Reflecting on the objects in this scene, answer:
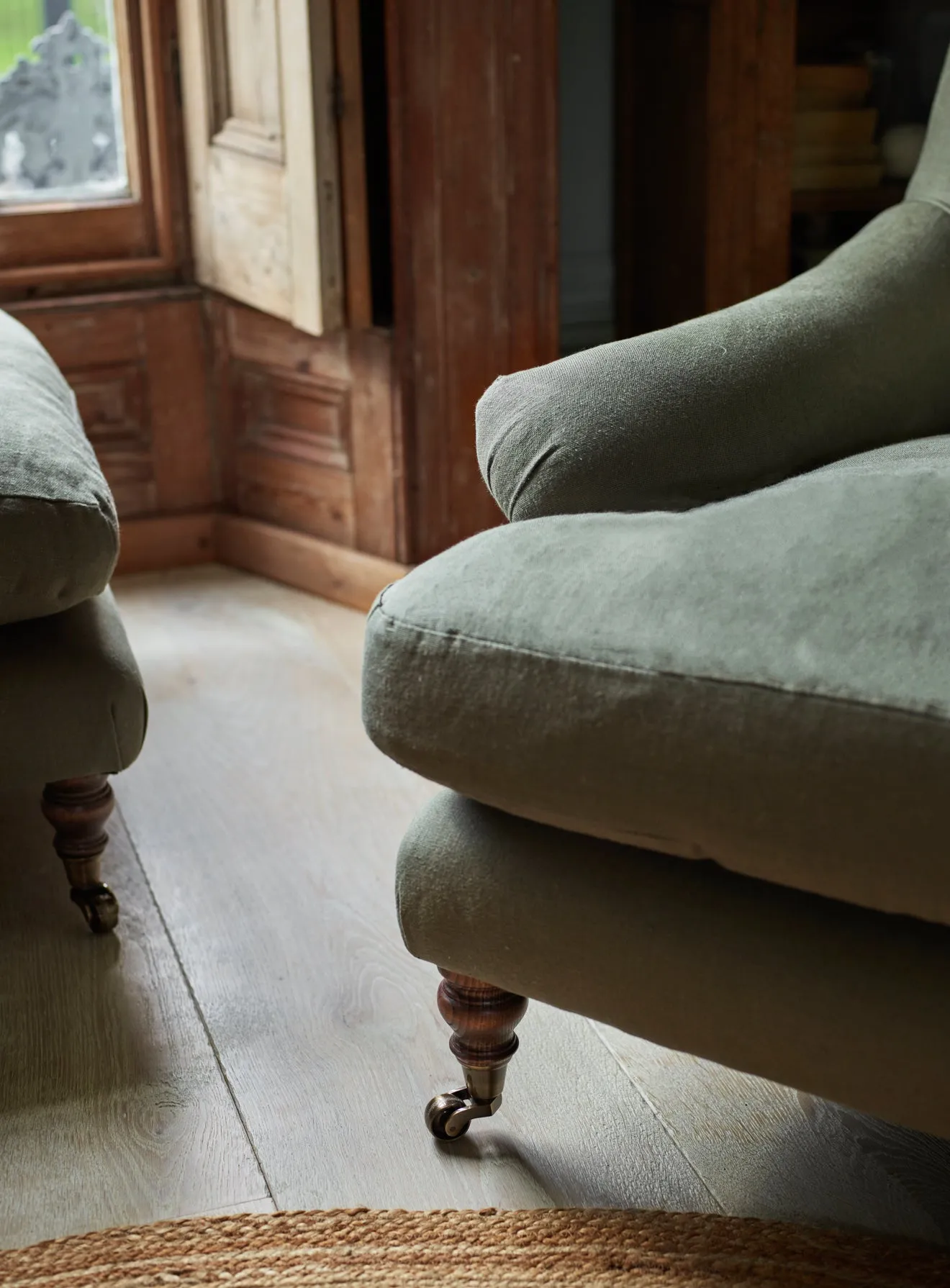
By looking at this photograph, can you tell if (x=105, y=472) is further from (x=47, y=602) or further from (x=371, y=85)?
(x=47, y=602)

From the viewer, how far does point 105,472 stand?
2.52 meters

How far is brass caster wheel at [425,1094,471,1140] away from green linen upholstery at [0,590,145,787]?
0.43 m

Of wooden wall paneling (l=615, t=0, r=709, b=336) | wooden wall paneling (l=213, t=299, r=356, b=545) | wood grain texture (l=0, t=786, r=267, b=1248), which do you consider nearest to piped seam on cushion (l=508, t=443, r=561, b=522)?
wood grain texture (l=0, t=786, r=267, b=1248)

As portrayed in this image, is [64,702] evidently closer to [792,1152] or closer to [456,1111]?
[456,1111]

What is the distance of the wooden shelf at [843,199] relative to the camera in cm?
223

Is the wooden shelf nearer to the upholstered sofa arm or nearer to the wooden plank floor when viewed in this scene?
the upholstered sofa arm

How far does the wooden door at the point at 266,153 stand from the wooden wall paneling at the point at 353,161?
16 millimetres

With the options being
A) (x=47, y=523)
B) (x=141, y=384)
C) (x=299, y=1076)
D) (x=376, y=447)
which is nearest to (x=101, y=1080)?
(x=299, y=1076)

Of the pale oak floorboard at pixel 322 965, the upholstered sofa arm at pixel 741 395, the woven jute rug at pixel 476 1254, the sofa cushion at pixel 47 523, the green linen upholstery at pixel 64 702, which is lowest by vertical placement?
the pale oak floorboard at pixel 322 965

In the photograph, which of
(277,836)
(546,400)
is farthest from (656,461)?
(277,836)

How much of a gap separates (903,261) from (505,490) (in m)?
0.51

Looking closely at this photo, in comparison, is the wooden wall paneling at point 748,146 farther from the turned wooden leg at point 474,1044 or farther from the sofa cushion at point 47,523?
the turned wooden leg at point 474,1044

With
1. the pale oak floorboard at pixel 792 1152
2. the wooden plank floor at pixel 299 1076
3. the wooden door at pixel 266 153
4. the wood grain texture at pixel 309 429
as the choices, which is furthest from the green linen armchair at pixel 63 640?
the wood grain texture at pixel 309 429

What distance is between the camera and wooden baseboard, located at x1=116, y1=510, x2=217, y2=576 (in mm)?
2553
